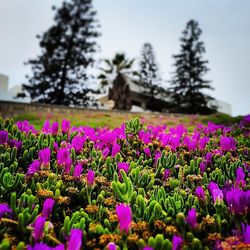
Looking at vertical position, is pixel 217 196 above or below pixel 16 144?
below

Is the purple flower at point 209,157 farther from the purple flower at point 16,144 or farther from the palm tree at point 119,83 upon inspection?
the palm tree at point 119,83

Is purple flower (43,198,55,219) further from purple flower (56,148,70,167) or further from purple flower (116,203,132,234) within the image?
purple flower (56,148,70,167)

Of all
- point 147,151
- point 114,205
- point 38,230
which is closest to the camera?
point 38,230

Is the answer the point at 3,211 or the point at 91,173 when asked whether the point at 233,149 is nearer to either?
the point at 91,173

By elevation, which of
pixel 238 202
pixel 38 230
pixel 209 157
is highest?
pixel 209 157

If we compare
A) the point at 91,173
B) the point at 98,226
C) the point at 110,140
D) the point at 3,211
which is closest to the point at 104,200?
the point at 91,173

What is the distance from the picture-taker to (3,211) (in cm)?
158

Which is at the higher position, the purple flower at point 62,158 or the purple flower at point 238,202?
the purple flower at point 62,158

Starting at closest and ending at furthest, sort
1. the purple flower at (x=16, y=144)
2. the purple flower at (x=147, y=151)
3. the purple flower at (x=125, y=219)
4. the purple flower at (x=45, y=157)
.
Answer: the purple flower at (x=125, y=219) → the purple flower at (x=45, y=157) → the purple flower at (x=16, y=144) → the purple flower at (x=147, y=151)

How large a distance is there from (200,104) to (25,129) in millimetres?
38942

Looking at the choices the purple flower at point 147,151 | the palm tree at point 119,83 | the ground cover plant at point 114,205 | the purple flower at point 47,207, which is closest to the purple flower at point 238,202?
the ground cover plant at point 114,205

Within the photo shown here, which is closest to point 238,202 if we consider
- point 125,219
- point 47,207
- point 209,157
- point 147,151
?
point 125,219

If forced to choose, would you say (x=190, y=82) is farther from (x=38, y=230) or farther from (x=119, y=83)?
(x=38, y=230)

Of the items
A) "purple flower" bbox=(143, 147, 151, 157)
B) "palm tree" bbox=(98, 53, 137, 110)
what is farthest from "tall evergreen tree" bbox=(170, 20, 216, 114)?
"purple flower" bbox=(143, 147, 151, 157)
